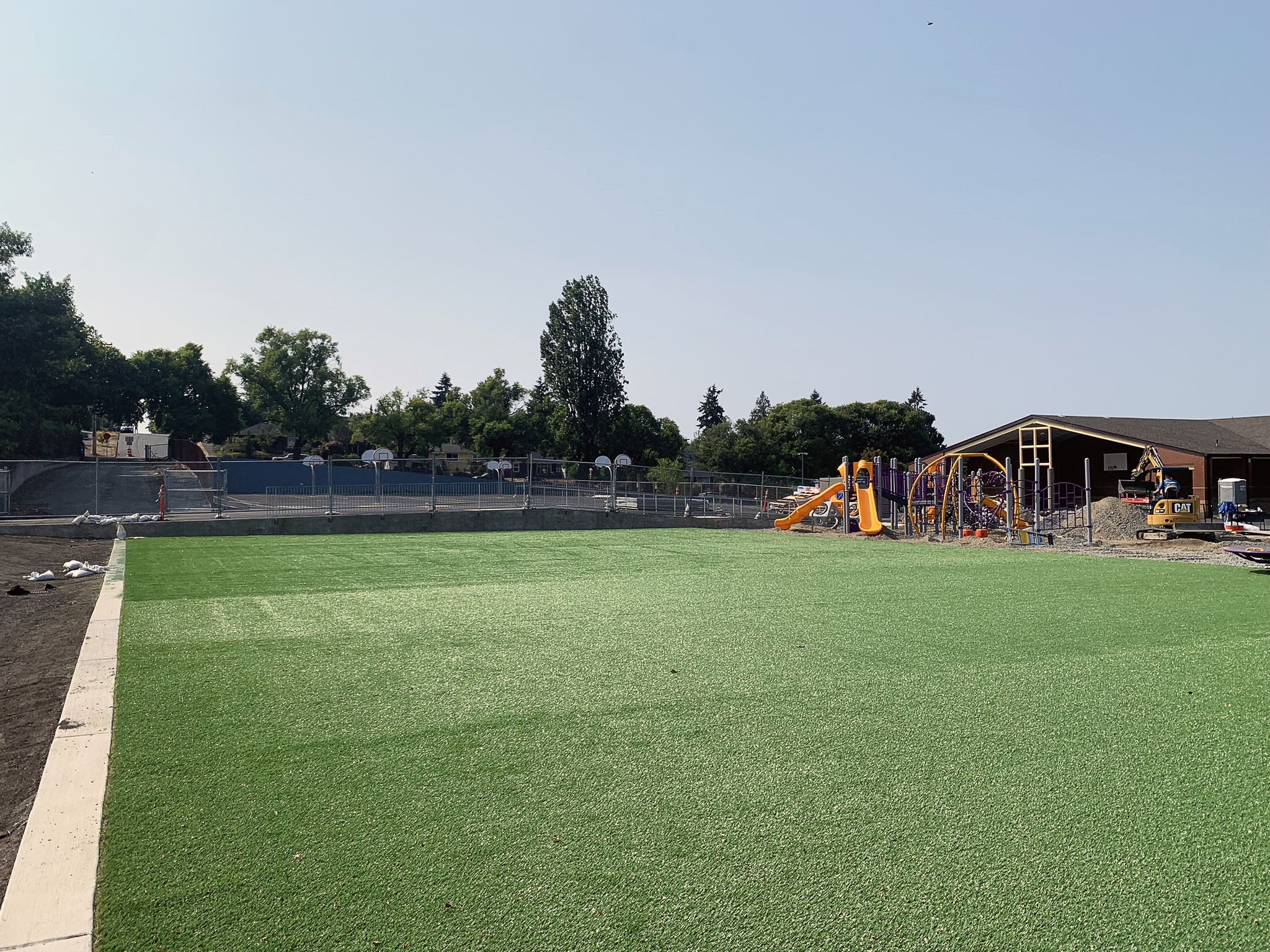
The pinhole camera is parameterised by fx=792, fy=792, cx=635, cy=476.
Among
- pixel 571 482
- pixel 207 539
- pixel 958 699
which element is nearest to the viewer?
pixel 958 699

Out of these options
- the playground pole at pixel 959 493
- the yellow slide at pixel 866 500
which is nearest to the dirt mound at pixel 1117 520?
the playground pole at pixel 959 493

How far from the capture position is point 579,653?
5.87 meters

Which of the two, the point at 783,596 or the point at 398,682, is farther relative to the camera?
the point at 783,596

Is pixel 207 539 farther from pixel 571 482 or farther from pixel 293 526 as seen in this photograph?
pixel 571 482

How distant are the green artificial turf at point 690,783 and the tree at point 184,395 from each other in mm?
67322

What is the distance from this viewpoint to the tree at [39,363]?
3762 centimetres

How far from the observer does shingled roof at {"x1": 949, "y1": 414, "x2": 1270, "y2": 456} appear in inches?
1185

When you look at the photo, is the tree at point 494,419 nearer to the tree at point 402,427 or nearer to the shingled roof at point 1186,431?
the tree at point 402,427

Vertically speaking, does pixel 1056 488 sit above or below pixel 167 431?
below

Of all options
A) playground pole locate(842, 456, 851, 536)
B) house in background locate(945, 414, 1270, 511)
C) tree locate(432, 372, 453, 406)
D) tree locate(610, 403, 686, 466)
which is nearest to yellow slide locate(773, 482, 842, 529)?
playground pole locate(842, 456, 851, 536)

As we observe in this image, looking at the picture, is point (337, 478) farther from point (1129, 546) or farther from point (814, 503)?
point (1129, 546)

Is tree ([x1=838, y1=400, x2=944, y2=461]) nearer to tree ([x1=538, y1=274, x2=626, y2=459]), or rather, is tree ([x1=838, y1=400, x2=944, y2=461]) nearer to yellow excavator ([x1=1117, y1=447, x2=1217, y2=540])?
tree ([x1=538, y1=274, x2=626, y2=459])

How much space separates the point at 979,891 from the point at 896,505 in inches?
819

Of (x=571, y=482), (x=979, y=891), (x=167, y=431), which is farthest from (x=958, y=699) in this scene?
(x=167, y=431)
